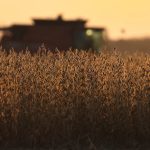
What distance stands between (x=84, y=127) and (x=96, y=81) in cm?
64

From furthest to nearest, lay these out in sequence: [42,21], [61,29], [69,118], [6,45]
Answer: [42,21], [61,29], [6,45], [69,118]

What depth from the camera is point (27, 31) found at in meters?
21.2

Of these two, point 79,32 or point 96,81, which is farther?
point 79,32

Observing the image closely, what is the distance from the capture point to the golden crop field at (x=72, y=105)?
7.82 meters

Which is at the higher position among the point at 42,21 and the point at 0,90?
the point at 42,21

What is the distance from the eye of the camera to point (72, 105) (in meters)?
7.87

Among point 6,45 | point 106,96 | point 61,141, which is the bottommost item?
point 61,141

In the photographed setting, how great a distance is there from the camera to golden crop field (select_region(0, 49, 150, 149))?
7.82m

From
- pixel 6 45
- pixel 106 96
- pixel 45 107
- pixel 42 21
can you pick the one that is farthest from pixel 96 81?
pixel 42 21

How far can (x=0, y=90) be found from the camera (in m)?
8.23

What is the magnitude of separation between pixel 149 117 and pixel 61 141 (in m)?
1.17

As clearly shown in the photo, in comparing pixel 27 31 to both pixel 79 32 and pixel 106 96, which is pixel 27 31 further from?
pixel 106 96

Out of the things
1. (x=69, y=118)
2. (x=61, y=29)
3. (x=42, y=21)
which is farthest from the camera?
(x=42, y=21)

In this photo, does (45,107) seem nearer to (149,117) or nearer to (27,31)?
(149,117)
